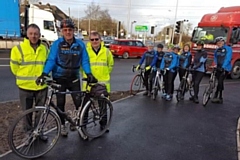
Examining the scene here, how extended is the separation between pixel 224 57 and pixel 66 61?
521cm

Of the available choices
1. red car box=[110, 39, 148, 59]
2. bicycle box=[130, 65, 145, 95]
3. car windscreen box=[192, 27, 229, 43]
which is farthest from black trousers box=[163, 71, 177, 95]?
red car box=[110, 39, 148, 59]

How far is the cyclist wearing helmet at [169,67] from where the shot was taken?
7543 millimetres

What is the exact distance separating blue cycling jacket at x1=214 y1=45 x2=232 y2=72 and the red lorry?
487cm

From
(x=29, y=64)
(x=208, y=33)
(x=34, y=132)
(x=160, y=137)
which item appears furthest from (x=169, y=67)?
(x=208, y=33)

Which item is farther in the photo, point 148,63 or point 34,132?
point 148,63

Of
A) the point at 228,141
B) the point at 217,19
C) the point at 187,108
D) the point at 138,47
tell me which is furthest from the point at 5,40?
the point at 228,141

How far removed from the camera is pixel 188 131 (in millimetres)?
5098

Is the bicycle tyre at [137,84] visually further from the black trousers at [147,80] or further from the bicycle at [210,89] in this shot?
the bicycle at [210,89]

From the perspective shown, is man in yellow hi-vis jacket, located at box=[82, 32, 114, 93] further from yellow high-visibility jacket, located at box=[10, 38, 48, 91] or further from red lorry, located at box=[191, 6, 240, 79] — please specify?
red lorry, located at box=[191, 6, 240, 79]

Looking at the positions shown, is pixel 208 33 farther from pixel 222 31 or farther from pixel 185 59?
pixel 185 59

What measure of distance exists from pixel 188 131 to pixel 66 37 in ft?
9.76

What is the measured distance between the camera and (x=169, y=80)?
305 inches

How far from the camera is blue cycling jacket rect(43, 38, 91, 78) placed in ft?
13.0

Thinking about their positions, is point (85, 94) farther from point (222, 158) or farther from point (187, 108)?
point (187, 108)
